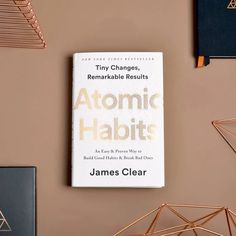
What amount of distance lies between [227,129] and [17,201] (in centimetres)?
66

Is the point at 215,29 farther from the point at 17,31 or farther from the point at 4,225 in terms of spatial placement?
the point at 4,225

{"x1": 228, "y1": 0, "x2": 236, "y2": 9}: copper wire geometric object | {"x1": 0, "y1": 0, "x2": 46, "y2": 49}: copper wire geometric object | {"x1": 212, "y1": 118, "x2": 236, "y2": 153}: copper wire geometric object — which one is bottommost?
{"x1": 212, "y1": 118, "x2": 236, "y2": 153}: copper wire geometric object

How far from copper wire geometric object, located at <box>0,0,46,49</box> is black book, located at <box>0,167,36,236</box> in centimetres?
38

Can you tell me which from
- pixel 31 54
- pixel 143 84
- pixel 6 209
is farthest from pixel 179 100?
pixel 6 209

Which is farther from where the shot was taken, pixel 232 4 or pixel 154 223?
pixel 232 4

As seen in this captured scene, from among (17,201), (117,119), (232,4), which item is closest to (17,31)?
(117,119)

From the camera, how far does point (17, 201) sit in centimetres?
131

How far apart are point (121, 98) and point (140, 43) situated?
185 mm

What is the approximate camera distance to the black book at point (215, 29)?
1.35 meters

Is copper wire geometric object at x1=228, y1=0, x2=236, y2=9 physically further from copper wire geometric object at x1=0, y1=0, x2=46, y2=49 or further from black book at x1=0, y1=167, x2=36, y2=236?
black book at x1=0, y1=167, x2=36, y2=236

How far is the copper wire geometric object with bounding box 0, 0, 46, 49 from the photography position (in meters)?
1.30

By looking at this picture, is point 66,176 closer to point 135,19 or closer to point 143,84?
point 143,84

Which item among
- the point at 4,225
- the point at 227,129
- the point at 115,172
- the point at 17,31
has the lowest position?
the point at 4,225

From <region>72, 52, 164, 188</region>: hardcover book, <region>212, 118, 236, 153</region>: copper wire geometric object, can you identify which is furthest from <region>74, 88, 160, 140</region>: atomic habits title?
<region>212, 118, 236, 153</region>: copper wire geometric object
